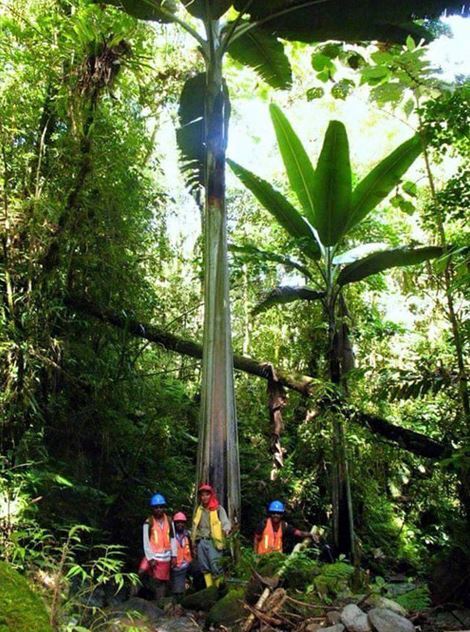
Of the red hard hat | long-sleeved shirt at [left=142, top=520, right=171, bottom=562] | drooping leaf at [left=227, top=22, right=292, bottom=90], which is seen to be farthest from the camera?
drooping leaf at [left=227, top=22, right=292, bottom=90]

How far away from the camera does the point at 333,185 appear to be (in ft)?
24.3

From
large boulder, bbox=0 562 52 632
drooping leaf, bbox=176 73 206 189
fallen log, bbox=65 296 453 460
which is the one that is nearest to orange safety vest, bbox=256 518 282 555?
fallen log, bbox=65 296 453 460

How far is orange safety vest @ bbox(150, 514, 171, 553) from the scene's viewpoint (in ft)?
19.1

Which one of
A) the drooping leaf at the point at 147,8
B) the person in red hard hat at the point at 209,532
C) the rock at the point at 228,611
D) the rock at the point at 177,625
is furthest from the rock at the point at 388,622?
the drooping leaf at the point at 147,8

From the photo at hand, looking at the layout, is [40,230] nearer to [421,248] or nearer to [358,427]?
[358,427]

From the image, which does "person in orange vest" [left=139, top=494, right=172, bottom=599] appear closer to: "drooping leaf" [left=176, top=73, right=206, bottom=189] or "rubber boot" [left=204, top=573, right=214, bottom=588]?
"rubber boot" [left=204, top=573, right=214, bottom=588]

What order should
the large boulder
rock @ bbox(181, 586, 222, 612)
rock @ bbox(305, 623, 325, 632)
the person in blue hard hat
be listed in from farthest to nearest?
the person in blue hard hat
rock @ bbox(181, 586, 222, 612)
rock @ bbox(305, 623, 325, 632)
the large boulder

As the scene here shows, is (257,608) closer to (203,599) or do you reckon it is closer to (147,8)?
(203,599)

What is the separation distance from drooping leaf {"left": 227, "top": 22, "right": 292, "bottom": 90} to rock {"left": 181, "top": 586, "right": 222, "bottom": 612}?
6889 millimetres

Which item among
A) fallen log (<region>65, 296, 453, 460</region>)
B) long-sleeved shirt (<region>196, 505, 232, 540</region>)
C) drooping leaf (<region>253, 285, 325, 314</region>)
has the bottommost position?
long-sleeved shirt (<region>196, 505, 232, 540</region>)

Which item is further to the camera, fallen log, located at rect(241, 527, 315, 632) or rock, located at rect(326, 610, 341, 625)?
fallen log, located at rect(241, 527, 315, 632)

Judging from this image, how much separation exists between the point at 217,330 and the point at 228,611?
10.0 feet

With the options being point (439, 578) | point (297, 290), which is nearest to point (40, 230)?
point (297, 290)

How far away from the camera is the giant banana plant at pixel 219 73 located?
625cm
